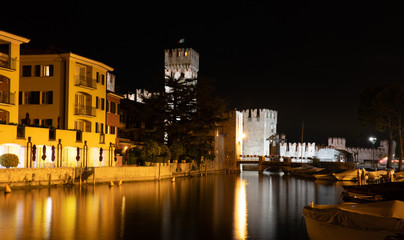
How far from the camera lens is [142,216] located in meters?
19.8

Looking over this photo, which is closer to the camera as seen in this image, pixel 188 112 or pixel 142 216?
pixel 142 216

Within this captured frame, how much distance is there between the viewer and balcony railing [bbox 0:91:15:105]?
34.9m

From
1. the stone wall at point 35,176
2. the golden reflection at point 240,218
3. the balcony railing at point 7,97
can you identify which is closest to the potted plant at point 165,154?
the stone wall at point 35,176

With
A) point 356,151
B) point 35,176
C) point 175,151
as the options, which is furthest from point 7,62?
point 356,151

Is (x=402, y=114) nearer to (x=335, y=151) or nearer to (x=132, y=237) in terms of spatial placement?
(x=335, y=151)

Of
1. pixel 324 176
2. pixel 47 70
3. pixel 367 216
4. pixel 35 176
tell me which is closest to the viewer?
pixel 367 216

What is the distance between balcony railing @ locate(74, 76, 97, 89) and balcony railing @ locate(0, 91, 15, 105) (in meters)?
6.61

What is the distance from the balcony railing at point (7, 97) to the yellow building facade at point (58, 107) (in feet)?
0.35

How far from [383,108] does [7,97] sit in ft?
143

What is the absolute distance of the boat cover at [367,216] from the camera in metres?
11.7

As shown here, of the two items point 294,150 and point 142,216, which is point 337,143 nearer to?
point 294,150

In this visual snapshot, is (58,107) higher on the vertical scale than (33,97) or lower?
lower

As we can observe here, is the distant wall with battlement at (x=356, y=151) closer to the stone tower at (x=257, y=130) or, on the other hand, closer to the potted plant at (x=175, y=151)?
the stone tower at (x=257, y=130)

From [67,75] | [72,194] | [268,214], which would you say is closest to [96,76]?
[67,75]
